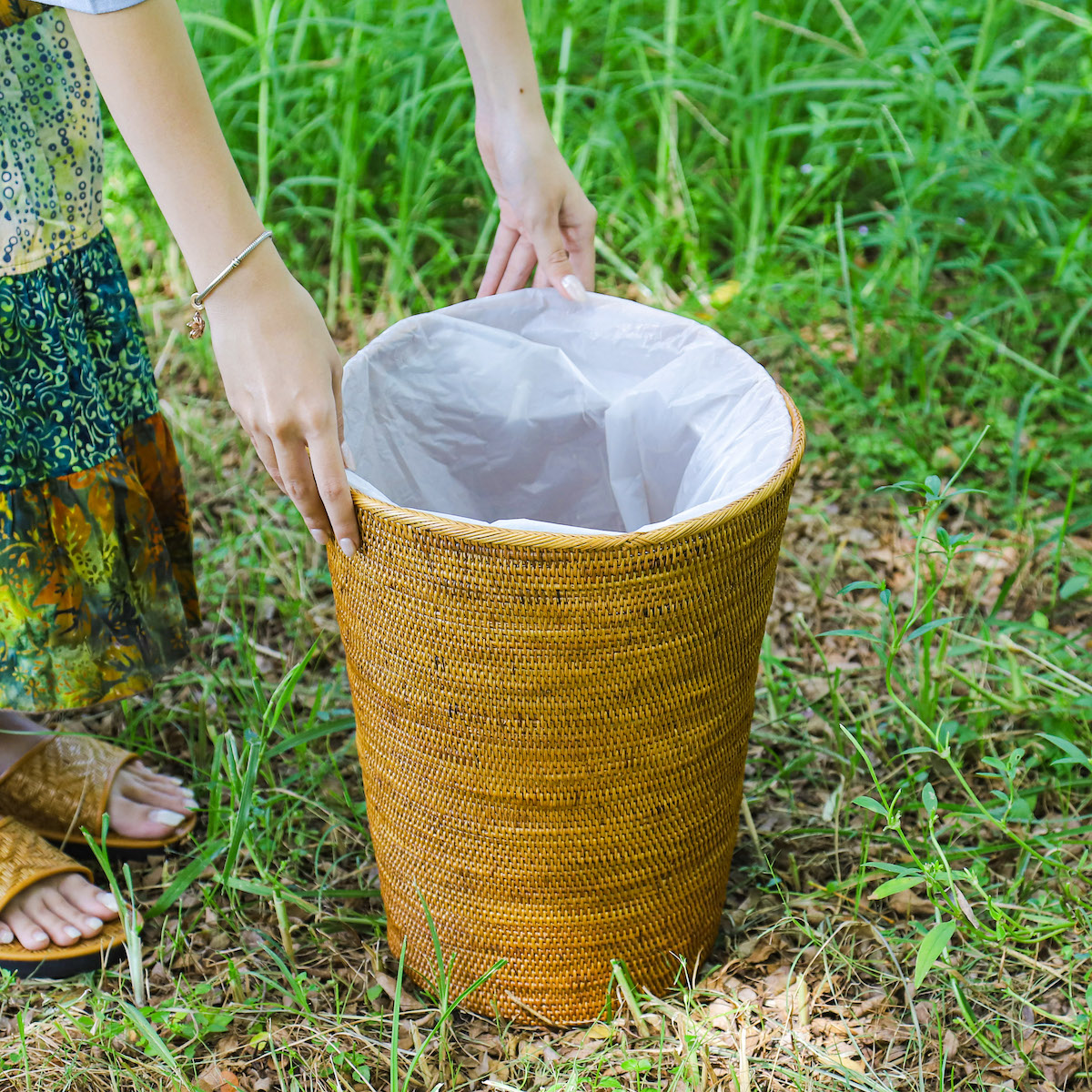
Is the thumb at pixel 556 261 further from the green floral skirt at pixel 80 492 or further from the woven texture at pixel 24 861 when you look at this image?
the woven texture at pixel 24 861

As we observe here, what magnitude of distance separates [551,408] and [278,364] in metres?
0.53

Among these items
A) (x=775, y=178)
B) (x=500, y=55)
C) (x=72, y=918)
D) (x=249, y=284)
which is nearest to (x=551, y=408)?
(x=500, y=55)

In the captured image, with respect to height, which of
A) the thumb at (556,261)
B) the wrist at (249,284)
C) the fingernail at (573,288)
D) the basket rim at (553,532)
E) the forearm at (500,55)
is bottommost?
the basket rim at (553,532)

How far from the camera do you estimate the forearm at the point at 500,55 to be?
49.1 inches

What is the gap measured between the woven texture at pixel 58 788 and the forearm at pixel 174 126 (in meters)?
0.87

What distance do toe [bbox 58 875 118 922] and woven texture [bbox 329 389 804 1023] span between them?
39 centimetres

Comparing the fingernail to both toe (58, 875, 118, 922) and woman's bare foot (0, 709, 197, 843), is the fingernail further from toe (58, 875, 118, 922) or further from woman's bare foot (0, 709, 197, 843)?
toe (58, 875, 118, 922)

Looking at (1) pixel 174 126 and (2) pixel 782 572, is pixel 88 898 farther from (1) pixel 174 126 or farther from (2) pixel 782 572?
(2) pixel 782 572

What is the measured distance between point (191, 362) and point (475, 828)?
1.65 metres

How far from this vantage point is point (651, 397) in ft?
4.51

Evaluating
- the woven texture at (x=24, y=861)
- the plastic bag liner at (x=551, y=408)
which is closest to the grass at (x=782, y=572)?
the woven texture at (x=24, y=861)

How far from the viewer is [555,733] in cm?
112

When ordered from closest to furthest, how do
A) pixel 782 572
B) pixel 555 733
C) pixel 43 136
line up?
pixel 555 733, pixel 43 136, pixel 782 572

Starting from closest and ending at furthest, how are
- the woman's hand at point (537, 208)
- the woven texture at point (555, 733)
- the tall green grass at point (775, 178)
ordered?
1. the woven texture at point (555, 733)
2. the woman's hand at point (537, 208)
3. the tall green grass at point (775, 178)
